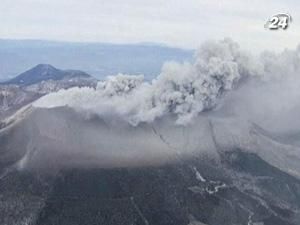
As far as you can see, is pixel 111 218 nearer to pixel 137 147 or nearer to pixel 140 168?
pixel 140 168

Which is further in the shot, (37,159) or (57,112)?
(57,112)

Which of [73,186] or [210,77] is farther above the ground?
[210,77]

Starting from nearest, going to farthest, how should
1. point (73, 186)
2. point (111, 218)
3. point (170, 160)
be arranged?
point (111, 218) → point (73, 186) → point (170, 160)

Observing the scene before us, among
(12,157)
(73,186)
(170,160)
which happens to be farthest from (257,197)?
(12,157)

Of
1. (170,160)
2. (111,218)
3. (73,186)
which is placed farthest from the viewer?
(170,160)

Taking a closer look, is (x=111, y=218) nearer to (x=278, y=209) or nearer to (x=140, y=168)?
(x=140, y=168)

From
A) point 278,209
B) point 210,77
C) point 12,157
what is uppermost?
point 210,77
